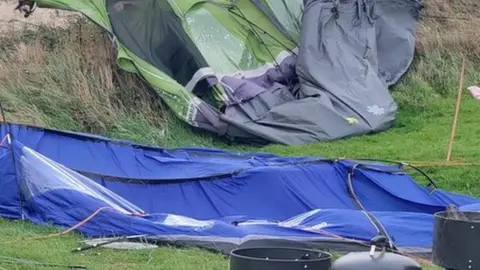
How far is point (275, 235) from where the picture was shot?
6.40m

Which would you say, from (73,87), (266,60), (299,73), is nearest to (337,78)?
(299,73)

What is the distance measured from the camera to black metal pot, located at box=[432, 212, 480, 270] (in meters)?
4.30

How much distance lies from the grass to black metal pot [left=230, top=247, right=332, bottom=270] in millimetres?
4727

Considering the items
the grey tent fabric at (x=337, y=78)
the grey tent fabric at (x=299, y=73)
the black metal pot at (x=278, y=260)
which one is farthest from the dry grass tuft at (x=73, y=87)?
the black metal pot at (x=278, y=260)

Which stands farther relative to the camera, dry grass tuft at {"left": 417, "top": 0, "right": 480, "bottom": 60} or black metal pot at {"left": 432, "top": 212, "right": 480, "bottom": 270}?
dry grass tuft at {"left": 417, "top": 0, "right": 480, "bottom": 60}

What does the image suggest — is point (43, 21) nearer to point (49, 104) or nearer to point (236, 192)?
point (49, 104)

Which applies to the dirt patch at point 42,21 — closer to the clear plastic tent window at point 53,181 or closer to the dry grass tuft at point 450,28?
the dry grass tuft at point 450,28

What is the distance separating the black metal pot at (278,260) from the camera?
378cm

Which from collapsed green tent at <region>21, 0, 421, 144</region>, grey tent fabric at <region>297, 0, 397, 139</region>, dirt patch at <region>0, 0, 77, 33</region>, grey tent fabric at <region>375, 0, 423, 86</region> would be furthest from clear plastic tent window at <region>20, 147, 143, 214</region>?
grey tent fabric at <region>375, 0, 423, 86</region>

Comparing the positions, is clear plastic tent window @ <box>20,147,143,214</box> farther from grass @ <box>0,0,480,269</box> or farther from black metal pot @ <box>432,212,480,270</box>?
black metal pot @ <box>432,212,480,270</box>

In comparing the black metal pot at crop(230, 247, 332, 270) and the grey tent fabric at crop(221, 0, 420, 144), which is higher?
the black metal pot at crop(230, 247, 332, 270)

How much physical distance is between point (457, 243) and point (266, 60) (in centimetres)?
753

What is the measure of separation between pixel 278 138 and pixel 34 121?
8.37 ft

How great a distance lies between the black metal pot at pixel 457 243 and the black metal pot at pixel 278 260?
676 mm
